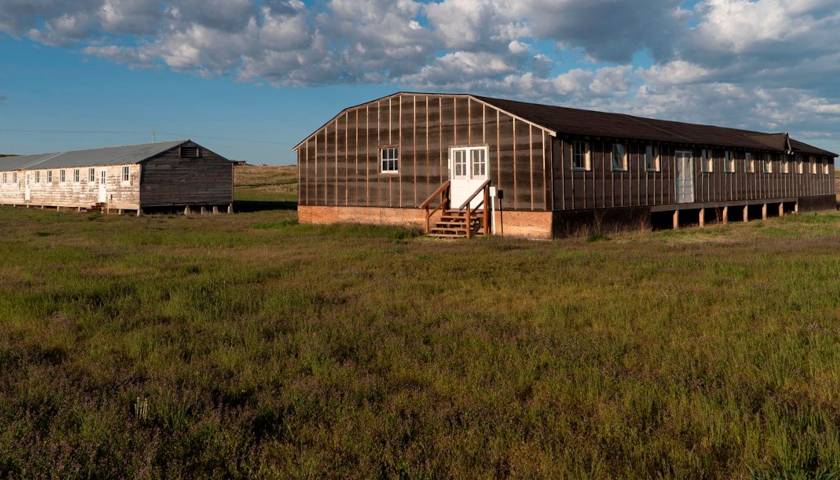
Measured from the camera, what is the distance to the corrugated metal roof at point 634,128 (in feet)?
76.3

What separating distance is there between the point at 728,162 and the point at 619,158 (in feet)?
33.7

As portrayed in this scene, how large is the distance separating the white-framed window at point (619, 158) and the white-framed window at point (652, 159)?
178cm

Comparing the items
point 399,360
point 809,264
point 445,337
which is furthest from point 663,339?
point 809,264

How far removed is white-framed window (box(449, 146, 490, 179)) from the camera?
23431 millimetres

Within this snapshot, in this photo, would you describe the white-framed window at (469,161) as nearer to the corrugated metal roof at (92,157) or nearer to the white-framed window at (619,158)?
→ the white-framed window at (619,158)

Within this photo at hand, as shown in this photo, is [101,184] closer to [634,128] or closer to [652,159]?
[634,128]

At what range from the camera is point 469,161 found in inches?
937

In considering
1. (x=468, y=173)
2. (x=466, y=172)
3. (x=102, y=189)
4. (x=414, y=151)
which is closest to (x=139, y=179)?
(x=102, y=189)

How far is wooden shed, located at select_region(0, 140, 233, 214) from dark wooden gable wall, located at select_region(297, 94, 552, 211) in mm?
13881

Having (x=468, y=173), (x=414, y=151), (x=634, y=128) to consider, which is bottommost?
(x=468, y=173)

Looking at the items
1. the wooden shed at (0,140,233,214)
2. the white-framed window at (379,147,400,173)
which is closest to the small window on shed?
the wooden shed at (0,140,233,214)

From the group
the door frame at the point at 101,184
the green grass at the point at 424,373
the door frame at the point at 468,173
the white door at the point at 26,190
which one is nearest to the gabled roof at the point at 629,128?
the door frame at the point at 468,173

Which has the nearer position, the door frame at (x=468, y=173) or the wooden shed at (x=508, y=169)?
the wooden shed at (x=508, y=169)

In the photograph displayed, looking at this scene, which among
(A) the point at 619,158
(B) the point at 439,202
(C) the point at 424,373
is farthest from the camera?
(B) the point at 439,202
